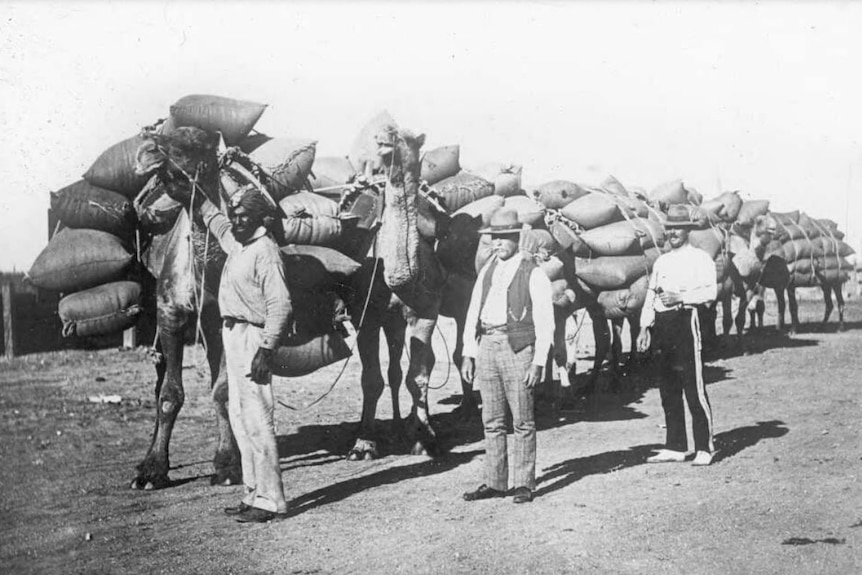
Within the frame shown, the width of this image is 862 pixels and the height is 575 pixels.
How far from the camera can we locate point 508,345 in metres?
6.95

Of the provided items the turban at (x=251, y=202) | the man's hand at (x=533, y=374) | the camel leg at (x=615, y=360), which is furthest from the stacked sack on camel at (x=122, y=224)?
the camel leg at (x=615, y=360)

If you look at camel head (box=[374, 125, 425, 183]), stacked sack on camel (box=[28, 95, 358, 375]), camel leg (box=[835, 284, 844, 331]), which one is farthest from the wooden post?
camel leg (box=[835, 284, 844, 331])

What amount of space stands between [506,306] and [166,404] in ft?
10.5

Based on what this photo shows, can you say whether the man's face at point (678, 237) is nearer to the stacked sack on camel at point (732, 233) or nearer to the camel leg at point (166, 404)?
the camel leg at point (166, 404)

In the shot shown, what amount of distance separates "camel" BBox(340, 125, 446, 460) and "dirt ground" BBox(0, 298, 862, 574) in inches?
17.2

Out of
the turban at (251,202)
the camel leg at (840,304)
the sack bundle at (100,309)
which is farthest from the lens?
the camel leg at (840,304)

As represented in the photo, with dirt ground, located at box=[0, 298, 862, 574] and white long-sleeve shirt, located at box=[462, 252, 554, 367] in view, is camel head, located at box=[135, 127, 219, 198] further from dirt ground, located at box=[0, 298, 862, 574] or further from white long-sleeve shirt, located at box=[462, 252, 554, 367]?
dirt ground, located at box=[0, 298, 862, 574]

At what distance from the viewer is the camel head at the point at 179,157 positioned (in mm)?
7105

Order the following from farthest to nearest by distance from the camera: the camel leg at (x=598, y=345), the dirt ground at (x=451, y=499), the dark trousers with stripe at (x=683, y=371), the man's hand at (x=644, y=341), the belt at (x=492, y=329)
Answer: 1. the camel leg at (x=598, y=345)
2. the man's hand at (x=644, y=341)
3. the dark trousers with stripe at (x=683, y=371)
4. the belt at (x=492, y=329)
5. the dirt ground at (x=451, y=499)

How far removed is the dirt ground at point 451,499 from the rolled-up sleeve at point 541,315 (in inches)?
48.5

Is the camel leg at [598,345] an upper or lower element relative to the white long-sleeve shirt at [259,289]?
lower

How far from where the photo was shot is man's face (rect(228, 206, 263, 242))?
6.41 metres

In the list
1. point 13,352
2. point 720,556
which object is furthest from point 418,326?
point 13,352

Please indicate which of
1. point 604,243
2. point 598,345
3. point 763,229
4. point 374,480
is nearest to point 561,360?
point 604,243
